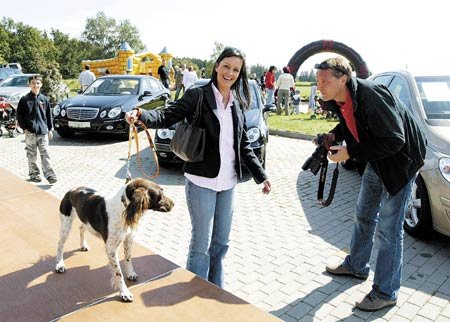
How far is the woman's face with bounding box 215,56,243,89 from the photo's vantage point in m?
2.84

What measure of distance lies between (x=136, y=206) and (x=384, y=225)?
6.89ft

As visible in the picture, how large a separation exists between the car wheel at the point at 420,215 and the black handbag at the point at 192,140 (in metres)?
2.81

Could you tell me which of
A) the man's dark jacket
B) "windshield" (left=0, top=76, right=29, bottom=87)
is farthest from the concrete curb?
"windshield" (left=0, top=76, right=29, bottom=87)

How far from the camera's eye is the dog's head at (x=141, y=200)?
258 centimetres

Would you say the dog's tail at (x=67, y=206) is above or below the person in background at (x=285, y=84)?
below

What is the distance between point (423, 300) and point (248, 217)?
2646 millimetres

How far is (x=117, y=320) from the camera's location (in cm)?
258

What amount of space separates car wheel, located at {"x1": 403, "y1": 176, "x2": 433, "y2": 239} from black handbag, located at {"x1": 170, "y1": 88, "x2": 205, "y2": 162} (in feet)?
9.21

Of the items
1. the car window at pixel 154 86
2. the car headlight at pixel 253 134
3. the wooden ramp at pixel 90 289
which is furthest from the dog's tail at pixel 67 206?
the car window at pixel 154 86

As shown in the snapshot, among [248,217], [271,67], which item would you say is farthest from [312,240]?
[271,67]

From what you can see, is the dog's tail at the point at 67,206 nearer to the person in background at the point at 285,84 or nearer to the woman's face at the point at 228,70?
the woman's face at the point at 228,70

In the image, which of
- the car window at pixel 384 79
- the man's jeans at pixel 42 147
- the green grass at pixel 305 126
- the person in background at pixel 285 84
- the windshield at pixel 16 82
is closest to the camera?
the car window at pixel 384 79

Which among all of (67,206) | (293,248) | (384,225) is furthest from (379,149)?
(67,206)

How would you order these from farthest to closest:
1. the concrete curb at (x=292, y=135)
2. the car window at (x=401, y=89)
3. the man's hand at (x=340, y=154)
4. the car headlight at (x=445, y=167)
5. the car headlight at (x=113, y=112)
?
A: the concrete curb at (x=292, y=135), the car headlight at (x=113, y=112), the car window at (x=401, y=89), the car headlight at (x=445, y=167), the man's hand at (x=340, y=154)
